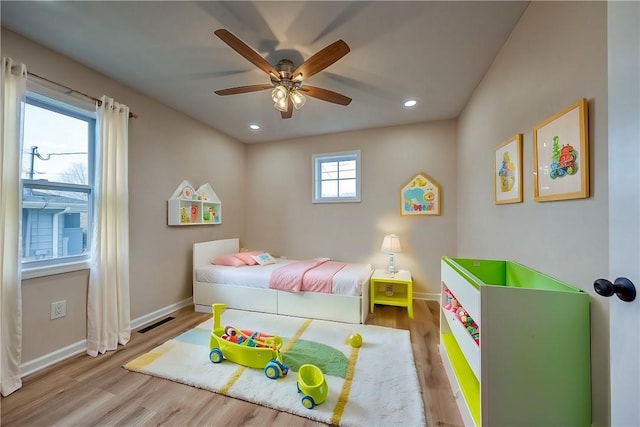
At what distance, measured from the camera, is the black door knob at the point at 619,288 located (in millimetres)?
637

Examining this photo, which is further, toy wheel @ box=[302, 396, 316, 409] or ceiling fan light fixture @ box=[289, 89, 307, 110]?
ceiling fan light fixture @ box=[289, 89, 307, 110]

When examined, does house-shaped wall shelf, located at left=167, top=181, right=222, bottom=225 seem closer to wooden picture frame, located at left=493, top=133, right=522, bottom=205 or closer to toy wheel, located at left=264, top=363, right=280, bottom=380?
toy wheel, located at left=264, top=363, right=280, bottom=380

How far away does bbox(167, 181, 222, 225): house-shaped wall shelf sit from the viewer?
2.88 meters

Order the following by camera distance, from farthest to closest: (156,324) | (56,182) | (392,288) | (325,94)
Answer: (392,288) → (156,324) → (325,94) → (56,182)

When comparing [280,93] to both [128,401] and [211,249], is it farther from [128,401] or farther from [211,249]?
[211,249]

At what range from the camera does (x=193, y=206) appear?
10.5ft

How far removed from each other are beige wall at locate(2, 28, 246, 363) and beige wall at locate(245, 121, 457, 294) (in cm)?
58

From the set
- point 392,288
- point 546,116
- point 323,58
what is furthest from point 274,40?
point 392,288

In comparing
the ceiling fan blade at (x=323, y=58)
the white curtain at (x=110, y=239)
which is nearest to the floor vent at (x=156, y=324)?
the white curtain at (x=110, y=239)

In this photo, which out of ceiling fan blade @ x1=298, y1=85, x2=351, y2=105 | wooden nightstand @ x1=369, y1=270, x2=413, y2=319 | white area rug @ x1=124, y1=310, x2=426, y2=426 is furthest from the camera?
wooden nightstand @ x1=369, y1=270, x2=413, y2=319

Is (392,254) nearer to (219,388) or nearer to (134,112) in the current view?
(219,388)

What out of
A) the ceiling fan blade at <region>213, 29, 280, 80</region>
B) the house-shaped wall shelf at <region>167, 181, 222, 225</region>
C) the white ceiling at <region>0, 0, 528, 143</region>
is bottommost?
the house-shaped wall shelf at <region>167, 181, 222, 225</region>

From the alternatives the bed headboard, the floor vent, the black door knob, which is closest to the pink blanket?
the bed headboard

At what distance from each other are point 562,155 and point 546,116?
30cm
